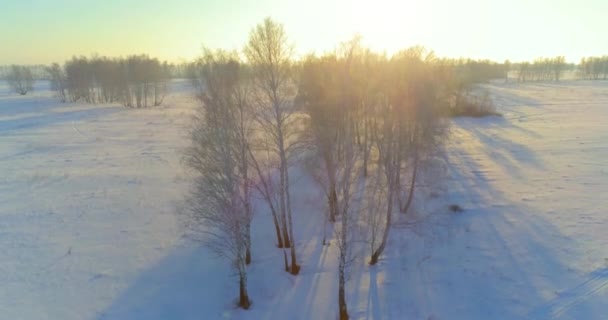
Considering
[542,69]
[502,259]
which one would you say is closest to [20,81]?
[502,259]

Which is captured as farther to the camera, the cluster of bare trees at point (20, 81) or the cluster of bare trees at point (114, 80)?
the cluster of bare trees at point (20, 81)

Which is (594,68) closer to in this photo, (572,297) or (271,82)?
(572,297)

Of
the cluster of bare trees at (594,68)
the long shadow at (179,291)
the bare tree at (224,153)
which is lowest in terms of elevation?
the long shadow at (179,291)

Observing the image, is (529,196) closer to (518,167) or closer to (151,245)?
(518,167)

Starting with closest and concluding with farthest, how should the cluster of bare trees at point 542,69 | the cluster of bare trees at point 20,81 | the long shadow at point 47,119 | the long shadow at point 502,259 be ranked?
the long shadow at point 502,259 → the long shadow at point 47,119 → the cluster of bare trees at point 20,81 → the cluster of bare trees at point 542,69

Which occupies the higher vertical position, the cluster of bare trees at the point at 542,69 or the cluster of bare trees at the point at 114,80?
the cluster of bare trees at the point at 542,69

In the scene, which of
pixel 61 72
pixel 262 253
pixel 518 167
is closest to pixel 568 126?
pixel 518 167

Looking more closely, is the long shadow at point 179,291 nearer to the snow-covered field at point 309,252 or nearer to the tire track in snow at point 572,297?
the snow-covered field at point 309,252

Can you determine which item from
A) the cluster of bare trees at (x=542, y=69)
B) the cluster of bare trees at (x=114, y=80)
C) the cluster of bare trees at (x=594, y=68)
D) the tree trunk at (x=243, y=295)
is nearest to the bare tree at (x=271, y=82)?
the tree trunk at (x=243, y=295)
